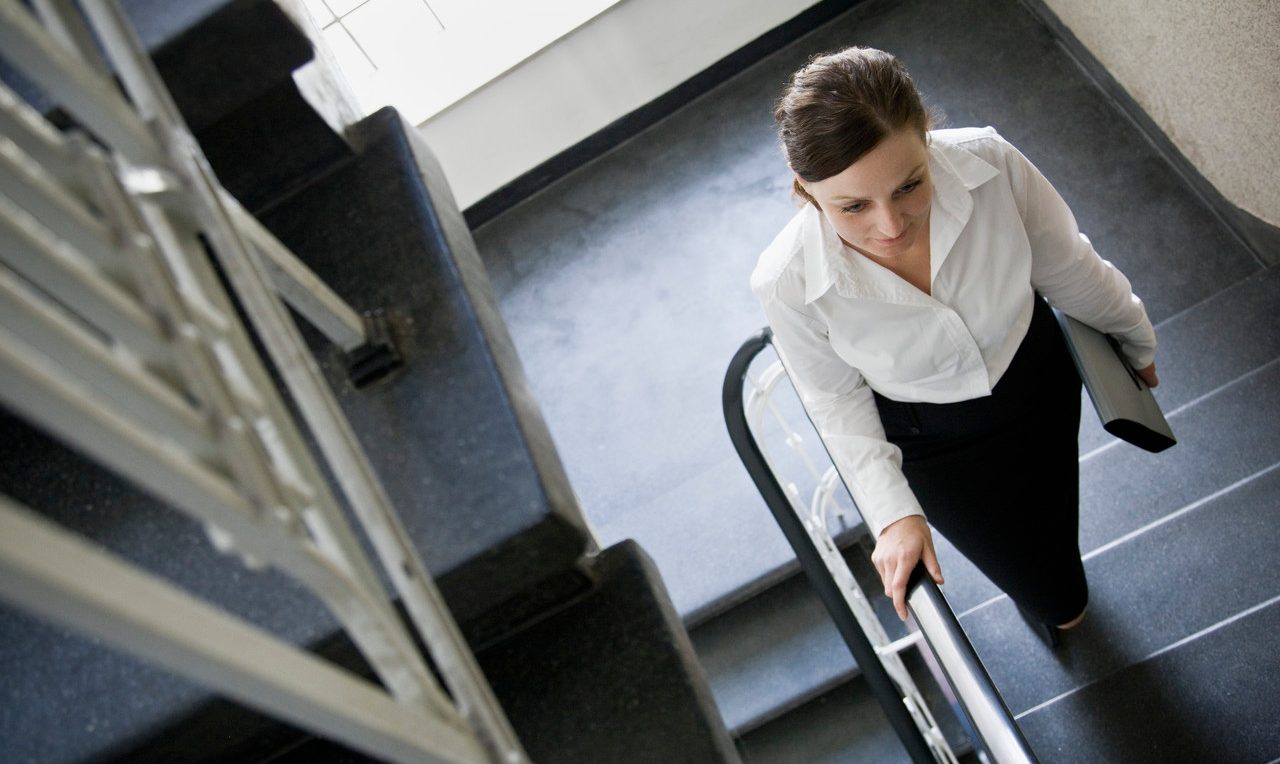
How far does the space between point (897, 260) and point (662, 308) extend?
254 centimetres

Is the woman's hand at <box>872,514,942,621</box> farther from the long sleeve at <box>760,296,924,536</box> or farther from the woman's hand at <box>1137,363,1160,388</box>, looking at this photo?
the woman's hand at <box>1137,363,1160,388</box>

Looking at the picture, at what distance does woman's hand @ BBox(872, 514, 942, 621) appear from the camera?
2.08 metres

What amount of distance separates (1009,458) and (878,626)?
0.67 metres

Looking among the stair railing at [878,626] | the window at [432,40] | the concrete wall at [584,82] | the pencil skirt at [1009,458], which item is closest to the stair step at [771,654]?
the stair railing at [878,626]

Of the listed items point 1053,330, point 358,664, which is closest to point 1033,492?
point 1053,330

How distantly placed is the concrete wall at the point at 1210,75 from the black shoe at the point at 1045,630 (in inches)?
61.9

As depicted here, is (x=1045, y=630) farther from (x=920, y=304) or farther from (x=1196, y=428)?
(x=920, y=304)

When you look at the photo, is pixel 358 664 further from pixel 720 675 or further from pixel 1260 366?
pixel 1260 366

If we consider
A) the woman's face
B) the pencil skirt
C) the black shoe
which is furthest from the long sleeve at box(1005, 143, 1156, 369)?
the black shoe

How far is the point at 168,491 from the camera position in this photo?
72cm

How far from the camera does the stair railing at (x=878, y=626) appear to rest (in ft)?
5.89

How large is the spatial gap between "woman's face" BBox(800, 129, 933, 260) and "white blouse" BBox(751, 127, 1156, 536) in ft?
0.25

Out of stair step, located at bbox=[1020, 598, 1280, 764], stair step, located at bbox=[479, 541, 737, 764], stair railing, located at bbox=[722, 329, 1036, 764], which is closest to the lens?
stair step, located at bbox=[479, 541, 737, 764]

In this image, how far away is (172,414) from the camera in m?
0.77
